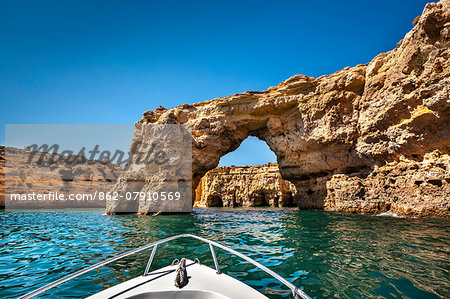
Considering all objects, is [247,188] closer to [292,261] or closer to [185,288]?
[292,261]

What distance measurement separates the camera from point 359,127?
14.4 metres

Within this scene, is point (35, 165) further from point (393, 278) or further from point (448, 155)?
point (448, 155)

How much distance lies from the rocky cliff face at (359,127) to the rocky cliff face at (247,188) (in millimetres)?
16852

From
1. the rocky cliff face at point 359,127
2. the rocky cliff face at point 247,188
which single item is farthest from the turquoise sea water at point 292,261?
the rocky cliff face at point 247,188

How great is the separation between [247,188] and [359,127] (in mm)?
25961

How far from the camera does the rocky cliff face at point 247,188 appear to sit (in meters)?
36.0

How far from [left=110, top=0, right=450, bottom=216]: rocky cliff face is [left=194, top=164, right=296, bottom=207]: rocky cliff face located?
16852 mm

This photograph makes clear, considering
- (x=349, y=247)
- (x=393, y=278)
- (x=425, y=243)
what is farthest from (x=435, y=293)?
(x=425, y=243)

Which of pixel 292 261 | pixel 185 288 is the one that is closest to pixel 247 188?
pixel 292 261

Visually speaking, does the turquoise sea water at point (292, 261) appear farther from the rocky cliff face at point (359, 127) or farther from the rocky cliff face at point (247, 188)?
the rocky cliff face at point (247, 188)

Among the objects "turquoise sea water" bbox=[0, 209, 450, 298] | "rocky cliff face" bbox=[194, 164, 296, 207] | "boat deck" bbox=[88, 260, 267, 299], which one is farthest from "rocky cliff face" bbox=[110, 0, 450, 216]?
"rocky cliff face" bbox=[194, 164, 296, 207]

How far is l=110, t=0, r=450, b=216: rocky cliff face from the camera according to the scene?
32.6 ft

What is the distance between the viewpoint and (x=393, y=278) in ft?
11.5

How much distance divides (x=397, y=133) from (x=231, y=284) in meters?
13.4
